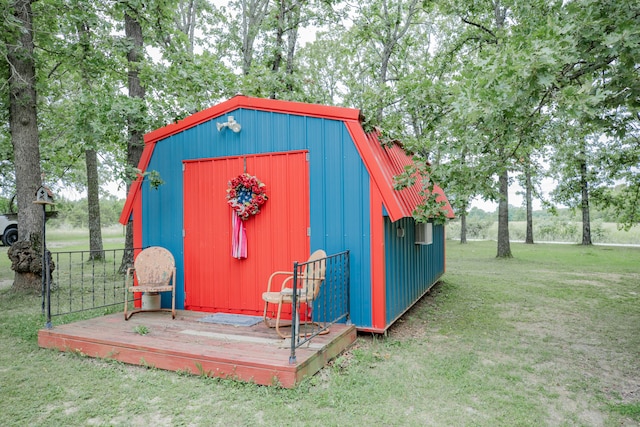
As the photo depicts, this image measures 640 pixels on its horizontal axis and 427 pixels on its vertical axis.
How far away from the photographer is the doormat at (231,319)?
488 centimetres

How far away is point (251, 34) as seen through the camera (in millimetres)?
11742

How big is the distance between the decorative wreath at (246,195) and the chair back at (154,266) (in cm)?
126

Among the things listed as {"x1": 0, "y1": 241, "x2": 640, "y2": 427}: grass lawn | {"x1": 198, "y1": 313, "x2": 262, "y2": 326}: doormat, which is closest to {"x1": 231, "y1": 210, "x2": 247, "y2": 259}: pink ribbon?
{"x1": 198, "y1": 313, "x2": 262, "y2": 326}: doormat

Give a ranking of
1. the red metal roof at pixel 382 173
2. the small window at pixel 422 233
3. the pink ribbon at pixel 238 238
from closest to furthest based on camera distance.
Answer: the red metal roof at pixel 382 173 → the pink ribbon at pixel 238 238 → the small window at pixel 422 233

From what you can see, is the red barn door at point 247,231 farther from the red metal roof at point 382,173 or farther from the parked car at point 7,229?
the parked car at point 7,229

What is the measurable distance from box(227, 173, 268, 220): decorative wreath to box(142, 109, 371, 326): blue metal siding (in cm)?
46

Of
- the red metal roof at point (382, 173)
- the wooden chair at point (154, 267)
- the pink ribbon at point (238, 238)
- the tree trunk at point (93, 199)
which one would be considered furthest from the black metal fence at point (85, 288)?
the red metal roof at point (382, 173)

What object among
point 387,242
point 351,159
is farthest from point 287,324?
point 351,159

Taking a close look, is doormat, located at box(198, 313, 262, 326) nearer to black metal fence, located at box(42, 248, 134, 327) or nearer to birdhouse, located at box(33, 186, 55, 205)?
black metal fence, located at box(42, 248, 134, 327)

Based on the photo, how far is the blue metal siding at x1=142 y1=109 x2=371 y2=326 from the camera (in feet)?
Answer: 15.7

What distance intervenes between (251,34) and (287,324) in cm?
970

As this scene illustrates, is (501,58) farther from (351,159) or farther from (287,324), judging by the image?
(287,324)

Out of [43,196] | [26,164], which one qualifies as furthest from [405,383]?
[26,164]

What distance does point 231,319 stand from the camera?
508 cm
